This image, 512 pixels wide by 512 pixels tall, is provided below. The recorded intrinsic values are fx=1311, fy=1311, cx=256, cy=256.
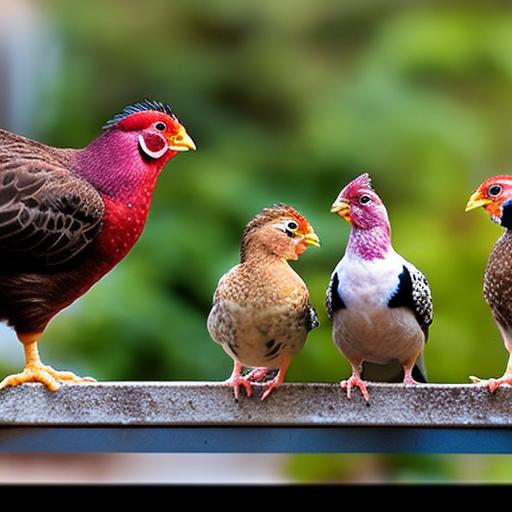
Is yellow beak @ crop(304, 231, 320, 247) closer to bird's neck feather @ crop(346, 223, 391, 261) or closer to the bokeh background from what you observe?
bird's neck feather @ crop(346, 223, 391, 261)

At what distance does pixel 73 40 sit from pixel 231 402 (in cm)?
184

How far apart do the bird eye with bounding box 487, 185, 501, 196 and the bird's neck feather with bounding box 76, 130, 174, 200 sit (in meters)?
0.46

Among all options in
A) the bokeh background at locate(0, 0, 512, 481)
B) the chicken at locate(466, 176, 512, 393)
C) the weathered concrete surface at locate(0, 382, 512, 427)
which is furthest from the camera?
the bokeh background at locate(0, 0, 512, 481)

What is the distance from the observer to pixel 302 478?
124 inches

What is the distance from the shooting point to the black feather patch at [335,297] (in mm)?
1816

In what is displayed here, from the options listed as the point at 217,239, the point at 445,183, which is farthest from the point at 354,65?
the point at 217,239

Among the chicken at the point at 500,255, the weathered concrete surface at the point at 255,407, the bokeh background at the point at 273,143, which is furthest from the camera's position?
the bokeh background at the point at 273,143

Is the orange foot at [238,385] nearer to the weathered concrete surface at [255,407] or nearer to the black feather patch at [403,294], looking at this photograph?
the weathered concrete surface at [255,407]

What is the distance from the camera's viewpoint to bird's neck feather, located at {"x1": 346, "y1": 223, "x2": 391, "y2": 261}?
1.82m

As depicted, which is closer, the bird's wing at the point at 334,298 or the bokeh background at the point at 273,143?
the bird's wing at the point at 334,298

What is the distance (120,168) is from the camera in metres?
1.85

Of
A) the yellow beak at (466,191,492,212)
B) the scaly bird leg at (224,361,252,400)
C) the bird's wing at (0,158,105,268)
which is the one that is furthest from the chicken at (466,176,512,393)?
the bird's wing at (0,158,105,268)

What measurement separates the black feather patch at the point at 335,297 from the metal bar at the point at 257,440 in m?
0.17

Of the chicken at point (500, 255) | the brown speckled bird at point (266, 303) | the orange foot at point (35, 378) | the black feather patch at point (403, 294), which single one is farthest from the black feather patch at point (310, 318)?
the orange foot at point (35, 378)
